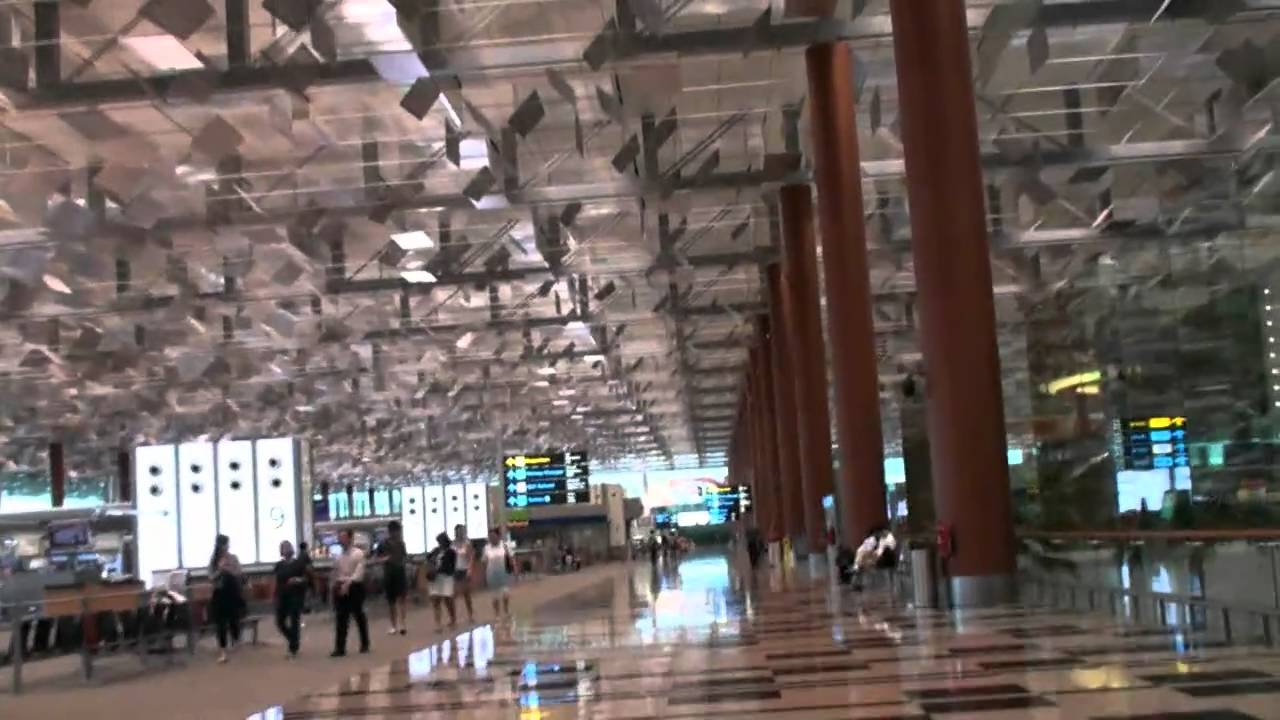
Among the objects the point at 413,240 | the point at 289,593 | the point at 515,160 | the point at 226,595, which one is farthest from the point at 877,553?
the point at 413,240

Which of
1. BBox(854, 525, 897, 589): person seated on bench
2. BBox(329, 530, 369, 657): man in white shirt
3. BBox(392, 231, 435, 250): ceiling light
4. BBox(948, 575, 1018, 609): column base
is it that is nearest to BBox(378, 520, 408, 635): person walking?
BBox(329, 530, 369, 657): man in white shirt

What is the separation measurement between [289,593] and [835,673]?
10578mm

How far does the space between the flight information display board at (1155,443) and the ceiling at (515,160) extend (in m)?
1.46

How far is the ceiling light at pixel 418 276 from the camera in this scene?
34.1m

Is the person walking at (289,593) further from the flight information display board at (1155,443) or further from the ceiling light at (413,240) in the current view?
the ceiling light at (413,240)

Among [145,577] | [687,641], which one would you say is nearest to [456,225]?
[145,577]

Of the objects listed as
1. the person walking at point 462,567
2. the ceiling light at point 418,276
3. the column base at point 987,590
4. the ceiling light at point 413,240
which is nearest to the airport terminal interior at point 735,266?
the column base at point 987,590

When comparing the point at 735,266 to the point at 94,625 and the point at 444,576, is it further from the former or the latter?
the point at 94,625

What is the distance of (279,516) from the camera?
2614 centimetres

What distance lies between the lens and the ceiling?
65.4ft

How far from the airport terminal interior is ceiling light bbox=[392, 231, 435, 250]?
0.45 m

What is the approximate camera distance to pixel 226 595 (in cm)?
2122

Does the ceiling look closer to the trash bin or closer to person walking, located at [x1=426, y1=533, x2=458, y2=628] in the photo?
the trash bin

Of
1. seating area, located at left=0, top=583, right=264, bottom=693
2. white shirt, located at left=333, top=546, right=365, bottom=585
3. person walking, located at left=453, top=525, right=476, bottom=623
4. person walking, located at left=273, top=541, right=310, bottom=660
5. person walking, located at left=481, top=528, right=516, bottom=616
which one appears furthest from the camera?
person walking, located at left=481, top=528, right=516, bottom=616
